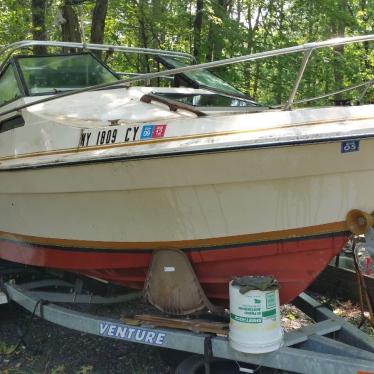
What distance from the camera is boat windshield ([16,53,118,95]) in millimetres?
4145

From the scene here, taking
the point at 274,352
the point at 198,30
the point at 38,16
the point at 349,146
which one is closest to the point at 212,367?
the point at 274,352

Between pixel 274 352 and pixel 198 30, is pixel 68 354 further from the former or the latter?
pixel 198 30

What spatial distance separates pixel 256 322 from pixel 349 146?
0.97 m

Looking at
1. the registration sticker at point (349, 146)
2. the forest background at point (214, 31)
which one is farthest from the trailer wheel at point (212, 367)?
the forest background at point (214, 31)

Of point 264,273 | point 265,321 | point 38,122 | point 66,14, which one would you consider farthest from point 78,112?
point 66,14

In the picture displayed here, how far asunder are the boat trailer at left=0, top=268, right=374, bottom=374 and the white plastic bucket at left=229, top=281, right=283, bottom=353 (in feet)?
0.20

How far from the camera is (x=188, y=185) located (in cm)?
278

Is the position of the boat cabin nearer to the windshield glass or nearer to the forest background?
the windshield glass

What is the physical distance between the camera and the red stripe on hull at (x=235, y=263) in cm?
272

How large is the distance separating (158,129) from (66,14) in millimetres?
6745

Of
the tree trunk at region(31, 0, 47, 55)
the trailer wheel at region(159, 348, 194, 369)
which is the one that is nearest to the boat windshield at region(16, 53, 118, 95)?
the trailer wheel at region(159, 348, 194, 369)

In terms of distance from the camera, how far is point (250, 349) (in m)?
2.51

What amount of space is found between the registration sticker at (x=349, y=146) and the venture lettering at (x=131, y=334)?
1.38 m

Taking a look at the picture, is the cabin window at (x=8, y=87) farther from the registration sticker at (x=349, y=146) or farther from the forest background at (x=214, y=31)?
the forest background at (x=214, y=31)
